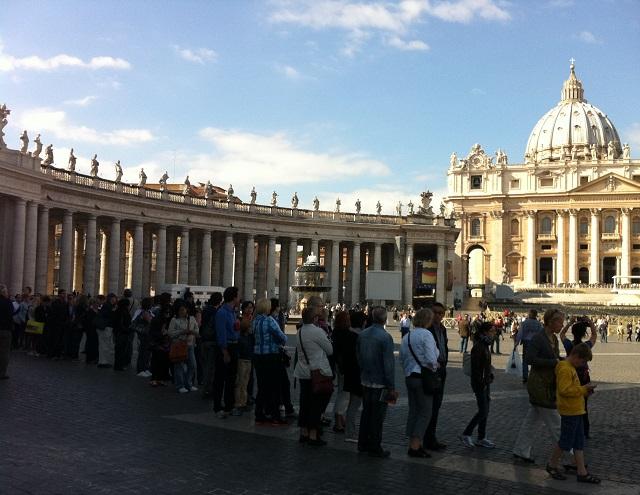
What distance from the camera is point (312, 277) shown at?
46750mm

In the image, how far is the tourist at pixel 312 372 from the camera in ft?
36.7

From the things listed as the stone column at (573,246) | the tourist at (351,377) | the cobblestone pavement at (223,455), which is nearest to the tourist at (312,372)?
the cobblestone pavement at (223,455)

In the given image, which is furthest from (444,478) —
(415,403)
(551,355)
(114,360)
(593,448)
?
(114,360)

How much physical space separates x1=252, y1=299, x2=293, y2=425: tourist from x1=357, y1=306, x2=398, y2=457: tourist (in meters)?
2.35

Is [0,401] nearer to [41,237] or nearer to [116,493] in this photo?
[116,493]

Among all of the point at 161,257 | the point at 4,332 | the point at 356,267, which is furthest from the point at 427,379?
the point at 356,267

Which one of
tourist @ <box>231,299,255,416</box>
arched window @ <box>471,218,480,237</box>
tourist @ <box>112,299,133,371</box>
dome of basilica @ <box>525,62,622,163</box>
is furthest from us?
dome of basilica @ <box>525,62,622,163</box>

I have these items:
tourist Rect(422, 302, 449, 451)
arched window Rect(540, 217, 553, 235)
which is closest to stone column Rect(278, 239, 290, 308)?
tourist Rect(422, 302, 449, 451)

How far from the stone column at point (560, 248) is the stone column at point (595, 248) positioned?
4.49 meters

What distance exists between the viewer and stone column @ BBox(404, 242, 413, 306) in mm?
69562

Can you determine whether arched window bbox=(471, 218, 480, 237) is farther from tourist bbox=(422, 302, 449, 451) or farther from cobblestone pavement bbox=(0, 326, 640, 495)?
tourist bbox=(422, 302, 449, 451)

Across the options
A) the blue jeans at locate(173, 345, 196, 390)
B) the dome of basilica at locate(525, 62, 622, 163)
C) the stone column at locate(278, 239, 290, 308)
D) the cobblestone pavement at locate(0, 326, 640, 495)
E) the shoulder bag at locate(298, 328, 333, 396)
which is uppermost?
the dome of basilica at locate(525, 62, 622, 163)

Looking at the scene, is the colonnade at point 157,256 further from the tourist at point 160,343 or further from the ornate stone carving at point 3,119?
the tourist at point 160,343

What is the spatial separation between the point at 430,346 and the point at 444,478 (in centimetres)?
195
